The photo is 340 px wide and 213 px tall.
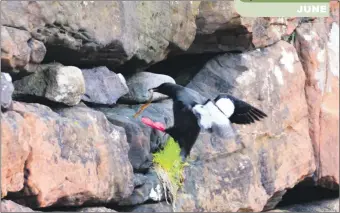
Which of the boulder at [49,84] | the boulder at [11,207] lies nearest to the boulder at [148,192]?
the boulder at [49,84]

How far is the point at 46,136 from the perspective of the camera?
382 cm

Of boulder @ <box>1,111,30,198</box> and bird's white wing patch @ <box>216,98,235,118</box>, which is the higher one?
boulder @ <box>1,111,30,198</box>

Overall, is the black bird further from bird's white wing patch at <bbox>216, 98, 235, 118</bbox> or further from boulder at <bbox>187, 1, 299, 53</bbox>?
boulder at <bbox>187, 1, 299, 53</bbox>

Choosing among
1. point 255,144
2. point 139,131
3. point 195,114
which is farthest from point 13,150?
point 255,144

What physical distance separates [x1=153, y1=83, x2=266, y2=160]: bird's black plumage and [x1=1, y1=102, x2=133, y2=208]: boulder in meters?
0.58

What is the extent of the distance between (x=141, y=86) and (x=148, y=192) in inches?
31.0

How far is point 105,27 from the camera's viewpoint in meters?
4.39

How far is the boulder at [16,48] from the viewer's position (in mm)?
3701

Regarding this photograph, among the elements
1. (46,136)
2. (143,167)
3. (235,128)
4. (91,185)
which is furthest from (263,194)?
(46,136)

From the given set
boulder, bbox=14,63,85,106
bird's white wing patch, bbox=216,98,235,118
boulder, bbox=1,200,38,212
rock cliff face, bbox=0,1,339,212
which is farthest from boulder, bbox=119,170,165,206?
boulder, bbox=1,200,38,212

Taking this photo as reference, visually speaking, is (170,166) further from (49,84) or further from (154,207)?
(49,84)

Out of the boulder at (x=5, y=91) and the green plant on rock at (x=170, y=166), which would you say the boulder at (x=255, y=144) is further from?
the boulder at (x=5, y=91)

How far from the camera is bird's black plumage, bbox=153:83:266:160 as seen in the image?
16.2 feet

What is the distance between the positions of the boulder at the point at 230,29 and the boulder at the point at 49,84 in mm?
1552
